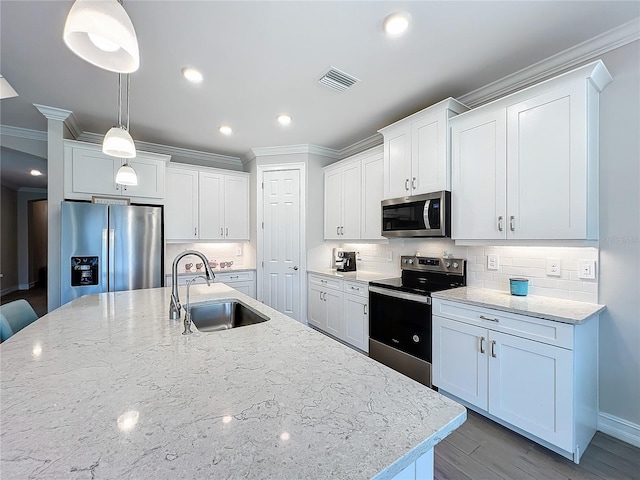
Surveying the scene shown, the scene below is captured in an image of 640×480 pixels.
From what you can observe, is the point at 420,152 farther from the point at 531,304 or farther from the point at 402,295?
the point at 531,304

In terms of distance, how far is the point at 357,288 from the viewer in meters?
3.17

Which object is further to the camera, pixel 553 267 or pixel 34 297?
pixel 34 297

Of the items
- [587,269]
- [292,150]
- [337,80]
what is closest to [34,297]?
[292,150]

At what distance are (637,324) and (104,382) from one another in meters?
2.84

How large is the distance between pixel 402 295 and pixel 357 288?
0.69 metres

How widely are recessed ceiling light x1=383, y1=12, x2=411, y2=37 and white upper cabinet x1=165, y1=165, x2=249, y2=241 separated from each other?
312cm

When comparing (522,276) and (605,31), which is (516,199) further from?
(605,31)

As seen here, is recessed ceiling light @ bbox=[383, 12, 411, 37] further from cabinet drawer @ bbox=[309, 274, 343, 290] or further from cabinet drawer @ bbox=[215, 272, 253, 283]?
cabinet drawer @ bbox=[215, 272, 253, 283]

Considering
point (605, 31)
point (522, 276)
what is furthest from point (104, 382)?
point (605, 31)

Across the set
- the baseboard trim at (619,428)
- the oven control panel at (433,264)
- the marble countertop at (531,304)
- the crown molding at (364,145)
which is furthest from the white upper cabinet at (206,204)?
the baseboard trim at (619,428)

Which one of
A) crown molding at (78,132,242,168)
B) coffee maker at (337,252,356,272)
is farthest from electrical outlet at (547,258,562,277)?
crown molding at (78,132,242,168)

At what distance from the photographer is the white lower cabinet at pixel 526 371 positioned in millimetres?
1640

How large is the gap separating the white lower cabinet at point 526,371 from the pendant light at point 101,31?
2.37m

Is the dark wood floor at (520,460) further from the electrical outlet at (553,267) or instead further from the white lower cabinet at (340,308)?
the white lower cabinet at (340,308)
